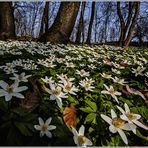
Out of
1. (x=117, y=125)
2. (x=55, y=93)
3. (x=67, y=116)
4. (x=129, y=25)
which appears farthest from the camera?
(x=129, y=25)

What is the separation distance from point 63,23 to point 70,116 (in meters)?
5.98

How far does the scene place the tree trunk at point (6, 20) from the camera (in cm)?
962

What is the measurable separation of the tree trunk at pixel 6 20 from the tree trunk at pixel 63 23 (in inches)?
97.6

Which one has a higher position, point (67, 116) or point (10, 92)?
point (10, 92)

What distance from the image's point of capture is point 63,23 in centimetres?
761

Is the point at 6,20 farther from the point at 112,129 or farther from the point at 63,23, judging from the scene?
the point at 112,129

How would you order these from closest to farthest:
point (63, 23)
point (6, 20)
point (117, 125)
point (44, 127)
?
point (44, 127)
point (117, 125)
point (63, 23)
point (6, 20)

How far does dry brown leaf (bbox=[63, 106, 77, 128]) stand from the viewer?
180 centimetres

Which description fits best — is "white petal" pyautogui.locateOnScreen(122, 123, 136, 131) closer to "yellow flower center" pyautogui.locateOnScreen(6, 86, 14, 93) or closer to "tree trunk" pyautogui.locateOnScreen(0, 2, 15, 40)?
"yellow flower center" pyautogui.locateOnScreen(6, 86, 14, 93)

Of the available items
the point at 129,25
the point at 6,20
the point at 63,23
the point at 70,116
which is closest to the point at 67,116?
the point at 70,116

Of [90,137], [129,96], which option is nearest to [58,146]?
[90,137]

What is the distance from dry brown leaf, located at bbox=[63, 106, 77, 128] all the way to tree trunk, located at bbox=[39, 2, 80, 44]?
585 cm

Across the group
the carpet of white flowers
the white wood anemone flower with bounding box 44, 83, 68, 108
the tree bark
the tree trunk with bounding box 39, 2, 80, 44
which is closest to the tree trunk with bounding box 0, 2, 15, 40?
→ the tree trunk with bounding box 39, 2, 80, 44

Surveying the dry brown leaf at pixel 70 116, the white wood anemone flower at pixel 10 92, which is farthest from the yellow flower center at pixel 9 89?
the dry brown leaf at pixel 70 116
